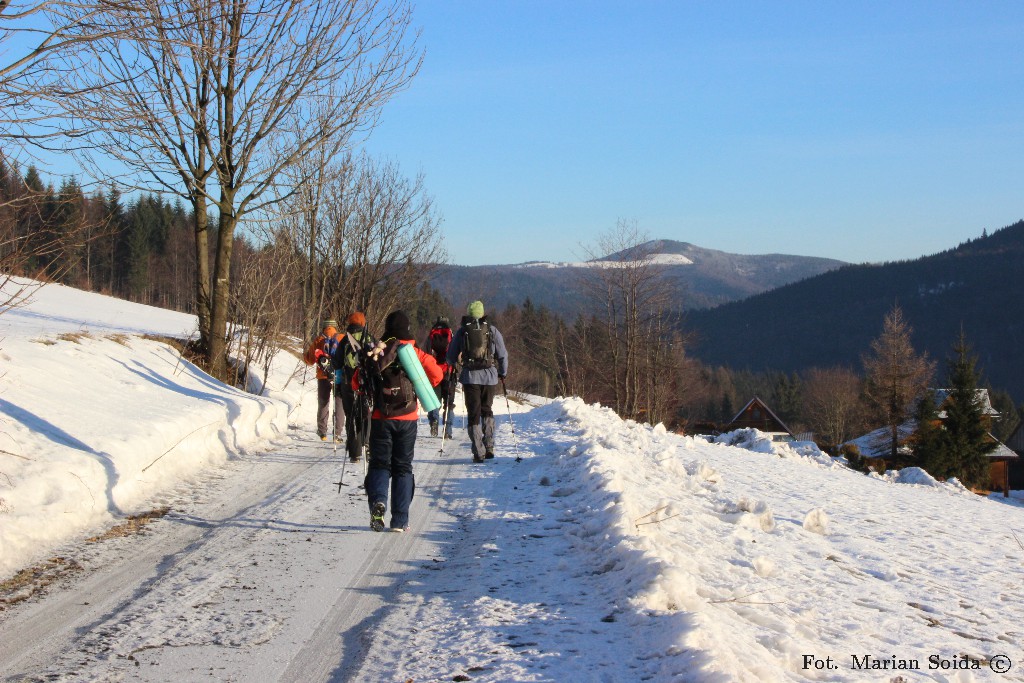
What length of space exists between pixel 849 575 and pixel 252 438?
995 centimetres

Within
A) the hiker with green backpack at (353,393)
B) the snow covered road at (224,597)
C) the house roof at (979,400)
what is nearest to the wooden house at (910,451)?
the house roof at (979,400)

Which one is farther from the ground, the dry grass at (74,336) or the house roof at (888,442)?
the dry grass at (74,336)

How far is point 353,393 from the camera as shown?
1079 cm

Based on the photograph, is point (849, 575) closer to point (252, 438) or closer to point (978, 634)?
point (978, 634)

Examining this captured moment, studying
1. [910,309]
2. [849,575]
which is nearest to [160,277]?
[849,575]

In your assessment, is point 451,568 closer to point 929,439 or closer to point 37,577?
point 37,577

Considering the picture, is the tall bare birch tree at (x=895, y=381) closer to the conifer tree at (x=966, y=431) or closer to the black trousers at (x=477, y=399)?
the conifer tree at (x=966, y=431)

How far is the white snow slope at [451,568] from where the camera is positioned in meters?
4.50

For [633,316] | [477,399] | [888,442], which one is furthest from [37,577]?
[888,442]

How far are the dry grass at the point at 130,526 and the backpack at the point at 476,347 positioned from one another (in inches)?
194

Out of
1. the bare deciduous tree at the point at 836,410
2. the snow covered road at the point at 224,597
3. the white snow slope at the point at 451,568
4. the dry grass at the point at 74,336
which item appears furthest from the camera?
the bare deciduous tree at the point at 836,410

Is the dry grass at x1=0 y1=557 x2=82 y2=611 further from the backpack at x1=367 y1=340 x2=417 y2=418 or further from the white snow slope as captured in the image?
the backpack at x1=367 y1=340 x2=417 y2=418

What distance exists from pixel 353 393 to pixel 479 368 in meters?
2.02

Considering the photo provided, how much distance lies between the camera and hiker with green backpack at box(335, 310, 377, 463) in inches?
324
